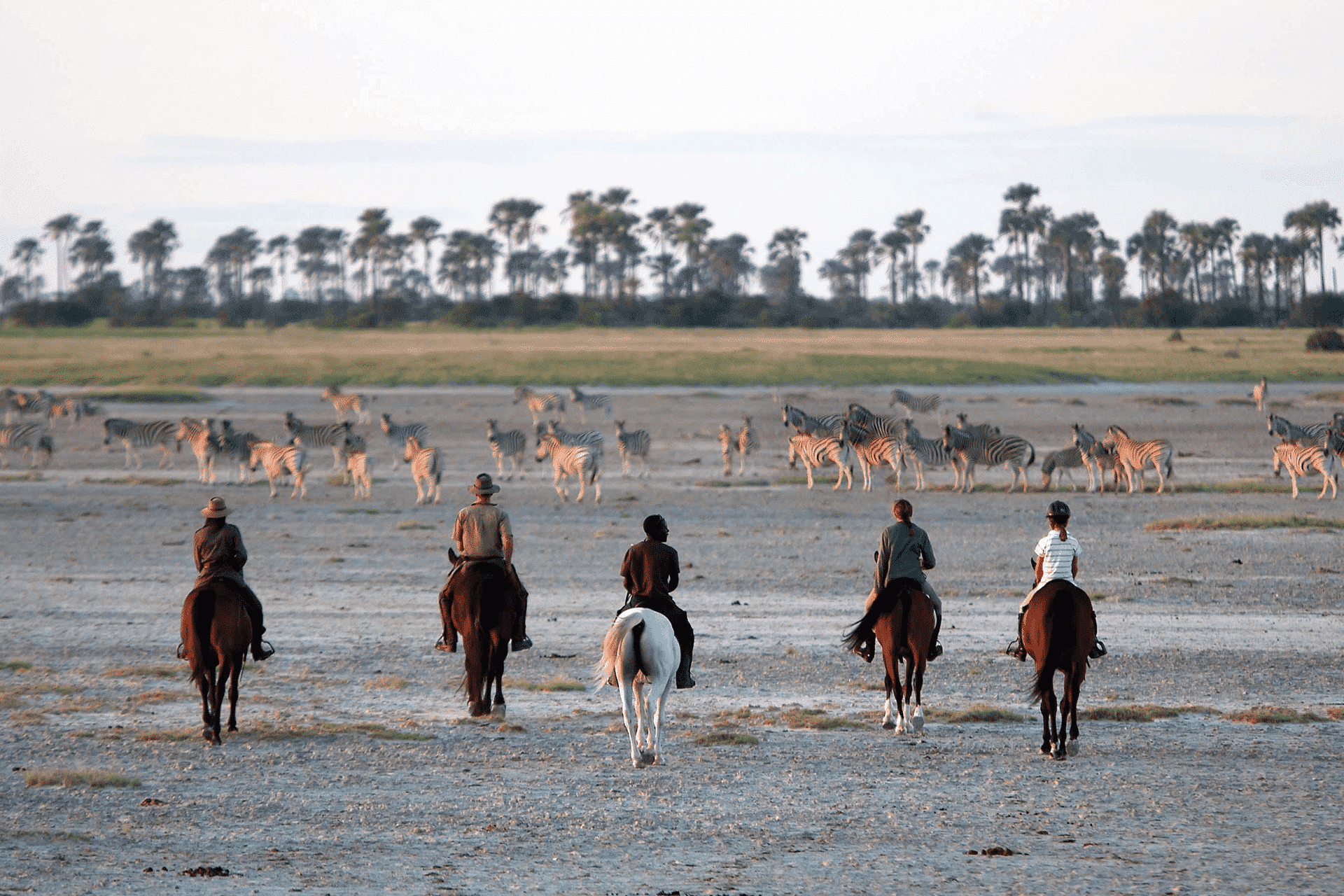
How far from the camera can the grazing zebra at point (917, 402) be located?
47531mm

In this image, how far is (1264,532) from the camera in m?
23.8

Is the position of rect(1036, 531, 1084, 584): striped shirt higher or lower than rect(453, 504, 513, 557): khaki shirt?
lower

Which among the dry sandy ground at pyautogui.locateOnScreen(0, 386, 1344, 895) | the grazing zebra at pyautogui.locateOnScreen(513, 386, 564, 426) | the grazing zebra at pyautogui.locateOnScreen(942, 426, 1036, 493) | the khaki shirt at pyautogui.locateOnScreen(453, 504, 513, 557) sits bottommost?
the dry sandy ground at pyautogui.locateOnScreen(0, 386, 1344, 895)

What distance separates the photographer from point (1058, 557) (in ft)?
34.3

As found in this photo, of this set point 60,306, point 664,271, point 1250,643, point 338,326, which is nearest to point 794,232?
point 664,271

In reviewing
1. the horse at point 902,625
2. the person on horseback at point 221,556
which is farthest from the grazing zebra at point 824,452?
the person on horseback at point 221,556

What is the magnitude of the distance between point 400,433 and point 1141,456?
1763 cm

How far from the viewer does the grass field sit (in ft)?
Result: 198

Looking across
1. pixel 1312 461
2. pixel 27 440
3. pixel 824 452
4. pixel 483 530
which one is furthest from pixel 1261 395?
pixel 483 530

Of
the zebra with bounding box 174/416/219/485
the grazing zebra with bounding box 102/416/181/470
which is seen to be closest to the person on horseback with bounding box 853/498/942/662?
the zebra with bounding box 174/416/219/485

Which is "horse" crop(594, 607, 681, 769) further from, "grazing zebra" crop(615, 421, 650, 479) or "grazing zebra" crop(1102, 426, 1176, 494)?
"grazing zebra" crop(615, 421, 650, 479)

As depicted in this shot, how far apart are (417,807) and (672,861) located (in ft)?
6.56

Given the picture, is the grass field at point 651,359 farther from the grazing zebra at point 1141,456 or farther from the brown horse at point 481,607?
the brown horse at point 481,607

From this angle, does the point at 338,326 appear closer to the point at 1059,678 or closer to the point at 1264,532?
the point at 1264,532
